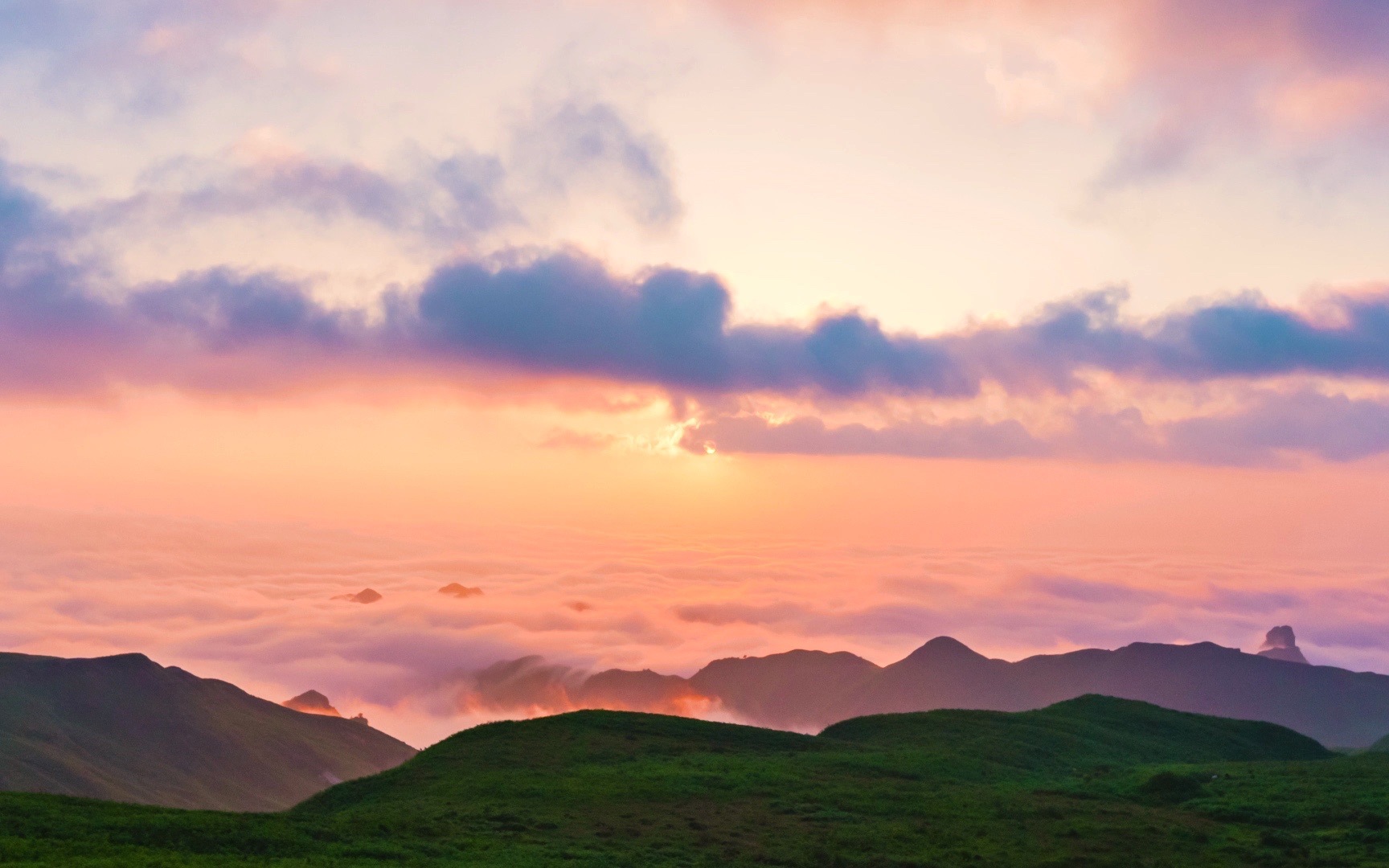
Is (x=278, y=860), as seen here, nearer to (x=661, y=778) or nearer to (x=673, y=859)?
(x=673, y=859)

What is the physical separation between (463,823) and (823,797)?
25.6 meters

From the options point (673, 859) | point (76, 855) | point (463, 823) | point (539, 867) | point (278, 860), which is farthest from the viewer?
point (463, 823)

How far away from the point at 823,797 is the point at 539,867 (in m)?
27.6

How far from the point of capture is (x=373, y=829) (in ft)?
211

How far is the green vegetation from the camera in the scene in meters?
58.4

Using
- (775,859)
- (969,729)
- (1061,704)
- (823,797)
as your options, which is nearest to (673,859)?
(775,859)

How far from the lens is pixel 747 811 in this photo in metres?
76.7

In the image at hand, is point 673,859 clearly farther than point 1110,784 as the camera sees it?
No

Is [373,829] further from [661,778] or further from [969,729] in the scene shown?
[969,729]

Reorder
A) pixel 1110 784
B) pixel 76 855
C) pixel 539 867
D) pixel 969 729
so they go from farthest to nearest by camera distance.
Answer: pixel 969 729
pixel 1110 784
pixel 539 867
pixel 76 855

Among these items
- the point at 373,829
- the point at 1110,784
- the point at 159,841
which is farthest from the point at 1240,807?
the point at 159,841

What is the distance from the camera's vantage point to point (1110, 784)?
92250 mm

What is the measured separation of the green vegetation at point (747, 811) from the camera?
58.4 metres

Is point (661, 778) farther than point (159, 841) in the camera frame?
Yes
